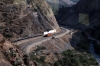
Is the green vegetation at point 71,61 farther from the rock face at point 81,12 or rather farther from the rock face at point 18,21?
the rock face at point 81,12

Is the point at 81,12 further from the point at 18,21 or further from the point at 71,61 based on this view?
the point at 71,61

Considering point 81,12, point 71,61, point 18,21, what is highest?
point 18,21

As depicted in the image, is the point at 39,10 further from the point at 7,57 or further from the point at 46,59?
the point at 7,57

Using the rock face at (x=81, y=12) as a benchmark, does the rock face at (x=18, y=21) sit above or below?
above

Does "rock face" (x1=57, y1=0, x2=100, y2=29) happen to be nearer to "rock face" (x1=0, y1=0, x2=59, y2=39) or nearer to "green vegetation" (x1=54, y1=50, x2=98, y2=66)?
"rock face" (x1=0, y1=0, x2=59, y2=39)

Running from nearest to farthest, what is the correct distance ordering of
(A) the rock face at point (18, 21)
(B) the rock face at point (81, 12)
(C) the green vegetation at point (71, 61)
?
(C) the green vegetation at point (71, 61), (A) the rock face at point (18, 21), (B) the rock face at point (81, 12)

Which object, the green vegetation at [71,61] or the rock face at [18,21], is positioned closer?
the green vegetation at [71,61]

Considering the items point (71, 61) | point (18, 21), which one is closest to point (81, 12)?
point (18, 21)

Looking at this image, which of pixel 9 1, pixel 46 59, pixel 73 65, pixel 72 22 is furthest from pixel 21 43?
pixel 72 22

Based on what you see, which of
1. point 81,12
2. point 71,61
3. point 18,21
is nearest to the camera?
point 71,61

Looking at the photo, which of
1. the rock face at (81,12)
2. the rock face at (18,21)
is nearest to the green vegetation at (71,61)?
the rock face at (18,21)

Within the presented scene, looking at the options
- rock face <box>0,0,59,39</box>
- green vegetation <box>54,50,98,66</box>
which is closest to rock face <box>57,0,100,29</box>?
rock face <box>0,0,59,39</box>
